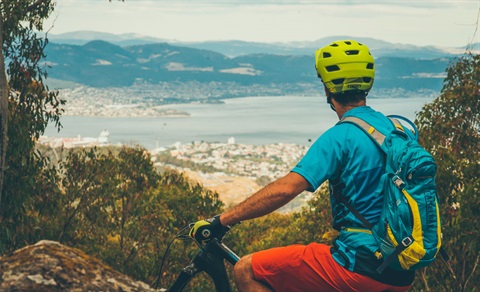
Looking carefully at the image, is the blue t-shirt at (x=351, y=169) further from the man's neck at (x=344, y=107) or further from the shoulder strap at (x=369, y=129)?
the man's neck at (x=344, y=107)

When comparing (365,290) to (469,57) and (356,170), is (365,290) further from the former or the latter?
(469,57)

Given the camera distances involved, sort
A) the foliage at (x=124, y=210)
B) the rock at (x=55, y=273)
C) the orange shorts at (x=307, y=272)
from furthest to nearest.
Answer: the foliage at (x=124, y=210)
the rock at (x=55, y=273)
the orange shorts at (x=307, y=272)

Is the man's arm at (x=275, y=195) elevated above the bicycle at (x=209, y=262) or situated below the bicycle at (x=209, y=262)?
above

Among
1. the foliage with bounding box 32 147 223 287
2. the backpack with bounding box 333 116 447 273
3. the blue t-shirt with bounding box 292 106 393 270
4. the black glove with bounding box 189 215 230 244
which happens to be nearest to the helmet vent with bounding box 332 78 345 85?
the blue t-shirt with bounding box 292 106 393 270

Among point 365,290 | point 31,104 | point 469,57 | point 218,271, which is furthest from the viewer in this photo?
point 469,57

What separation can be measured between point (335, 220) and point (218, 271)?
37.6 inches

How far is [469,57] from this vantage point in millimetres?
19344

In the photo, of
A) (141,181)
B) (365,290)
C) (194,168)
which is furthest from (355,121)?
(194,168)

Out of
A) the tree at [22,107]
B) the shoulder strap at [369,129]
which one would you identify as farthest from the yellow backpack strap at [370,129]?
the tree at [22,107]

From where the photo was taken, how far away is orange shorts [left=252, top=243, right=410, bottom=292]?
3.34m

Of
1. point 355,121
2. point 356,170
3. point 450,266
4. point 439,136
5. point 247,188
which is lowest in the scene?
point 247,188

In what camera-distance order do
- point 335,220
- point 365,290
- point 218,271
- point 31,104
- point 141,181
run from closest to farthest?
point 365,290, point 335,220, point 218,271, point 31,104, point 141,181

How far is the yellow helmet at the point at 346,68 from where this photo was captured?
11.8ft

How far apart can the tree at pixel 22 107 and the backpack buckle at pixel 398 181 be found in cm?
1472
